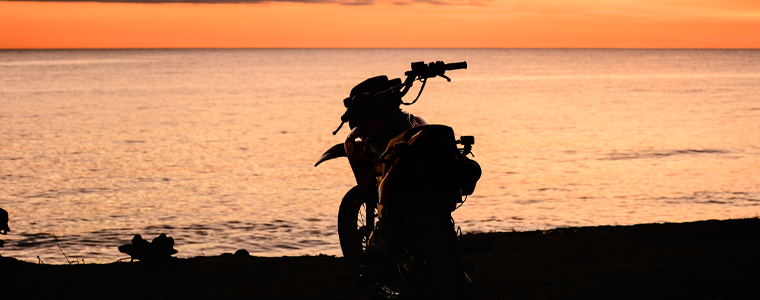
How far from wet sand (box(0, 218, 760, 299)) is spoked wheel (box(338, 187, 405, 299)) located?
34 centimetres

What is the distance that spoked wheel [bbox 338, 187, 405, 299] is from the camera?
6.50 m

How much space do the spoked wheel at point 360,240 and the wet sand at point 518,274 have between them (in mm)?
335

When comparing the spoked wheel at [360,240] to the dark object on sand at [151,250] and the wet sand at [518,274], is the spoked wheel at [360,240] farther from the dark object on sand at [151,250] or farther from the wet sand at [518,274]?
the dark object on sand at [151,250]

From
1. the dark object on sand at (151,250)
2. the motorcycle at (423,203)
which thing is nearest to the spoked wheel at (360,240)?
the motorcycle at (423,203)

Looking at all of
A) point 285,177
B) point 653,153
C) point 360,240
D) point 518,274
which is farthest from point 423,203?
point 653,153

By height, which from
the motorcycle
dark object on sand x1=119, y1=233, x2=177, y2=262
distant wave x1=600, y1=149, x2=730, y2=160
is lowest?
distant wave x1=600, y1=149, x2=730, y2=160

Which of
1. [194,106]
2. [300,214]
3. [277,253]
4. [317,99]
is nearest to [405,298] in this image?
[277,253]

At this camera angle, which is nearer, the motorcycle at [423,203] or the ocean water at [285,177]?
the motorcycle at [423,203]

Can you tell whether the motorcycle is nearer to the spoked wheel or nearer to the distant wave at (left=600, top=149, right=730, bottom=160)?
the spoked wheel

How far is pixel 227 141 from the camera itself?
1115 inches

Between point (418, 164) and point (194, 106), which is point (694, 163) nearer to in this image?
point (418, 164)

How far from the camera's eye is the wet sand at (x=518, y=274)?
6.97 meters

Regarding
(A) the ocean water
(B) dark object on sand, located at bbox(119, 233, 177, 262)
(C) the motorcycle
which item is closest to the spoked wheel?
(C) the motorcycle

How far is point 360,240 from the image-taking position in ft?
22.4
